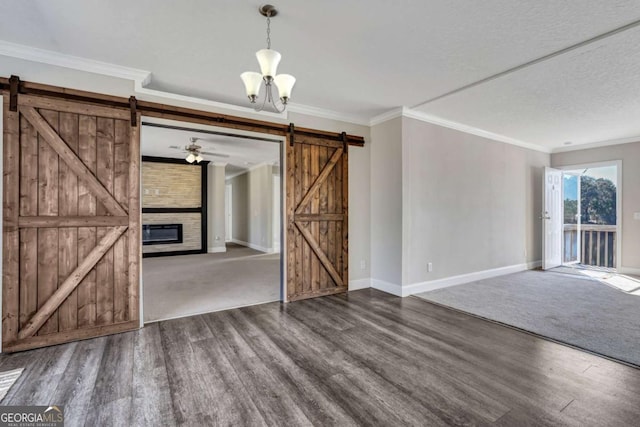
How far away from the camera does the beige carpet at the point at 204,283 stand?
3912 millimetres

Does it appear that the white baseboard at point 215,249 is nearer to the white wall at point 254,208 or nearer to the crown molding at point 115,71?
the white wall at point 254,208

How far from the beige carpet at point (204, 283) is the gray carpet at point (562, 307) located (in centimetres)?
258

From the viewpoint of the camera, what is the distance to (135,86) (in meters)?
3.22

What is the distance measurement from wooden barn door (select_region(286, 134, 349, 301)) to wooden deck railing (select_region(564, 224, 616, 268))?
236 inches

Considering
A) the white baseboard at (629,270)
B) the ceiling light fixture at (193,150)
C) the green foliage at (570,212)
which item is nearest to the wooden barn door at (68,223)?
the ceiling light fixture at (193,150)

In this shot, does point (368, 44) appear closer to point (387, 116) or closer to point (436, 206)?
point (387, 116)

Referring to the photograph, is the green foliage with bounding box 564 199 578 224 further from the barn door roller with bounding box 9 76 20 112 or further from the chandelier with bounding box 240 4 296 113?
the barn door roller with bounding box 9 76 20 112

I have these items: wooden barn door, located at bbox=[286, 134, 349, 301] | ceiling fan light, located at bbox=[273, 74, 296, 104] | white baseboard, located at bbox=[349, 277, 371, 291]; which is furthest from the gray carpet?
ceiling fan light, located at bbox=[273, 74, 296, 104]

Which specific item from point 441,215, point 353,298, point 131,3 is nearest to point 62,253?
point 131,3

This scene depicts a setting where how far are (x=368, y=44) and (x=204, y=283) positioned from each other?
4.38 metres

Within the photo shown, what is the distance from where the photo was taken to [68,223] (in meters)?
2.91

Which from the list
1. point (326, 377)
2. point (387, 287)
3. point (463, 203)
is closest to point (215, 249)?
point (387, 287)

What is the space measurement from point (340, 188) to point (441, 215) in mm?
1690

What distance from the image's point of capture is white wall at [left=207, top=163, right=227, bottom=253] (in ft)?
29.3
